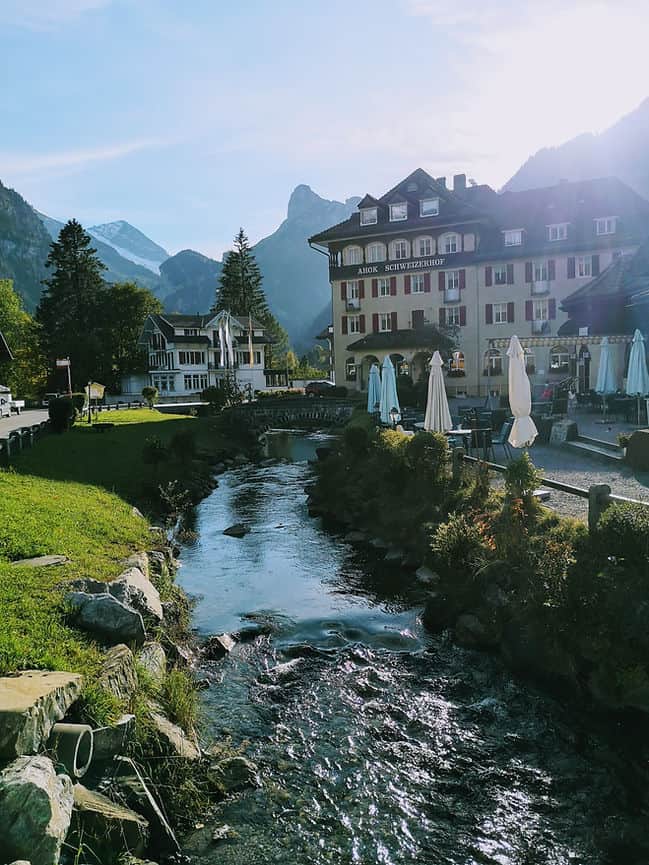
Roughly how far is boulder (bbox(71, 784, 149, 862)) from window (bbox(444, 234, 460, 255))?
54.0 meters

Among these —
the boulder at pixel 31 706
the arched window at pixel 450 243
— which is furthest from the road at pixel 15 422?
the arched window at pixel 450 243

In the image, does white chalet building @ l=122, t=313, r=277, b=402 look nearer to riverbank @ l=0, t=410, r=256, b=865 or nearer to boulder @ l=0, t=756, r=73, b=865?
riverbank @ l=0, t=410, r=256, b=865

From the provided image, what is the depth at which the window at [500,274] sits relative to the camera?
5372 centimetres

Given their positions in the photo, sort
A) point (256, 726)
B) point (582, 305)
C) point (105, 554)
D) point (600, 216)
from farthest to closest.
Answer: point (600, 216) → point (582, 305) → point (105, 554) → point (256, 726)

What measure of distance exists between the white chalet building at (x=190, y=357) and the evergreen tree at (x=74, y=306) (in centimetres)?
539

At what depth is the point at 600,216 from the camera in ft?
167

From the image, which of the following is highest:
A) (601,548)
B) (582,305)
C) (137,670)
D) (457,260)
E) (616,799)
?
(457,260)

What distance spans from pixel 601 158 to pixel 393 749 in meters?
169

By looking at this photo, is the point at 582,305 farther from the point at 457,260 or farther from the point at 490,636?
the point at 457,260

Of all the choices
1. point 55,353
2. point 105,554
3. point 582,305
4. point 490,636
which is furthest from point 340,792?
point 55,353

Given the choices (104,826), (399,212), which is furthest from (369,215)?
(104,826)

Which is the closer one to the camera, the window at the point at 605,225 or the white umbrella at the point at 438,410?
the white umbrella at the point at 438,410

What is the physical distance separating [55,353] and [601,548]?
6951 centimetres

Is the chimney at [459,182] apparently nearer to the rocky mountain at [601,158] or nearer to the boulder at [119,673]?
the boulder at [119,673]
